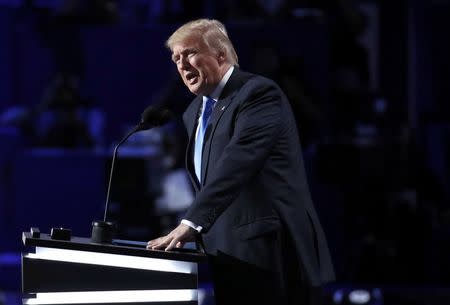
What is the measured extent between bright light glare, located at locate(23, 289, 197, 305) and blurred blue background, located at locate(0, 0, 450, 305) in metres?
2.13

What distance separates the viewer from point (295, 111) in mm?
5594

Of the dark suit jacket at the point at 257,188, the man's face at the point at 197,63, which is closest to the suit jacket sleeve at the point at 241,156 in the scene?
the dark suit jacket at the point at 257,188

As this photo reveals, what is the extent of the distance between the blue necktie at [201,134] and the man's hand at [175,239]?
271mm

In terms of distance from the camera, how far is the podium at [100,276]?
236 centimetres

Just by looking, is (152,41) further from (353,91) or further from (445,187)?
(445,187)

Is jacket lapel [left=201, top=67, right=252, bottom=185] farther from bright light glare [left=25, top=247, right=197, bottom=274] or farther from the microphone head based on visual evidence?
bright light glare [left=25, top=247, right=197, bottom=274]

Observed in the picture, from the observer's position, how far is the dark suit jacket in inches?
98.4

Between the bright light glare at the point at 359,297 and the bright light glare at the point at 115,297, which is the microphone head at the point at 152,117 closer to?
the bright light glare at the point at 115,297

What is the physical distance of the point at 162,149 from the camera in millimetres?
5770

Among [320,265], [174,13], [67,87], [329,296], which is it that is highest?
[174,13]

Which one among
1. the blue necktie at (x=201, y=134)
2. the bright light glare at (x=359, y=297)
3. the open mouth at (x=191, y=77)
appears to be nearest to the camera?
the open mouth at (x=191, y=77)

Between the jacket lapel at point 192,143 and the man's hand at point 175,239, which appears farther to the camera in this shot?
the jacket lapel at point 192,143

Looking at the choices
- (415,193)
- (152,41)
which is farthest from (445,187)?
(152,41)

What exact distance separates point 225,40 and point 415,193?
3162 millimetres
